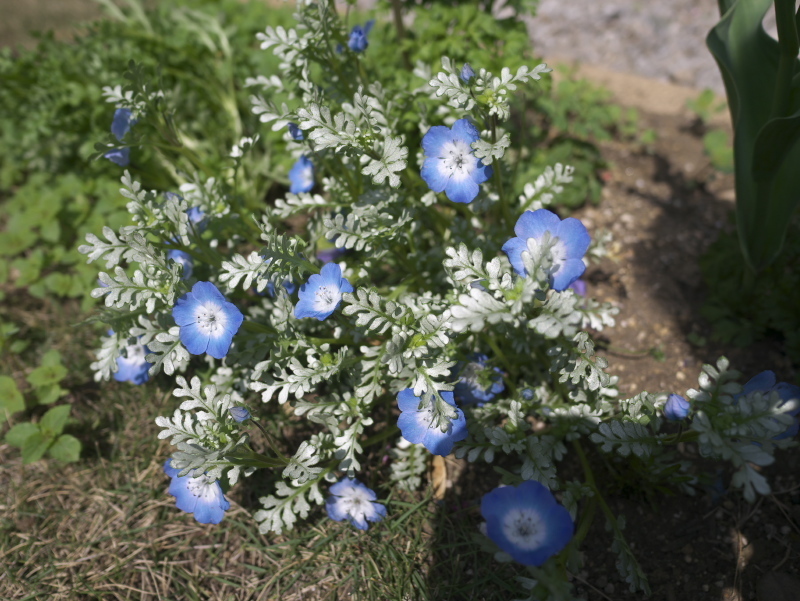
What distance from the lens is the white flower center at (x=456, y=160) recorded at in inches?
73.6

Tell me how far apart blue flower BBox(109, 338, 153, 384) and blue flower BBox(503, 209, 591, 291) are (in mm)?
1502

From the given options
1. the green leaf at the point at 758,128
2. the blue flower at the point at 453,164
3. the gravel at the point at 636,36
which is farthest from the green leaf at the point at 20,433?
the gravel at the point at 636,36

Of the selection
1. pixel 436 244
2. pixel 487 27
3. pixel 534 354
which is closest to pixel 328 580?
pixel 534 354

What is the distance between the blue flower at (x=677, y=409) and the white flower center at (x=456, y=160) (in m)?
0.89

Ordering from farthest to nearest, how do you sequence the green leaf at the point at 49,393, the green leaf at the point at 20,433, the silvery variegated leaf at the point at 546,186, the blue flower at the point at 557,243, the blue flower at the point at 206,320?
1. the green leaf at the point at 49,393
2. the green leaf at the point at 20,433
3. the silvery variegated leaf at the point at 546,186
4. the blue flower at the point at 206,320
5. the blue flower at the point at 557,243

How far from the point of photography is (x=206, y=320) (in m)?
1.82

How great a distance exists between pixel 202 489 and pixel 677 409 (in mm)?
1411

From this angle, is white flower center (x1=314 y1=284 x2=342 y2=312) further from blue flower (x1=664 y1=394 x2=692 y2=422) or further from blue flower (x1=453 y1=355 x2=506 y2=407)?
blue flower (x1=664 y1=394 x2=692 y2=422)

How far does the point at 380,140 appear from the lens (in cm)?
193

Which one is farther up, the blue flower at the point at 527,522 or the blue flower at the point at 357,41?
the blue flower at the point at 357,41

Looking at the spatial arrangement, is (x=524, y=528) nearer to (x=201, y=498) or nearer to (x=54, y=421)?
(x=201, y=498)

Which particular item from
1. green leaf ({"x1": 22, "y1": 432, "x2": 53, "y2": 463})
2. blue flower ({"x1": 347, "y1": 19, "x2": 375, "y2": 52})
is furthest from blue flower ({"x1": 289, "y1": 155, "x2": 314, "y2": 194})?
green leaf ({"x1": 22, "y1": 432, "x2": 53, "y2": 463})

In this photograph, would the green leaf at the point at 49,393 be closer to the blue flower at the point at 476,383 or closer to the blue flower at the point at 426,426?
the blue flower at the point at 426,426

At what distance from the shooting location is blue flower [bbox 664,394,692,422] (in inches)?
62.4
